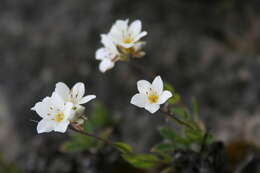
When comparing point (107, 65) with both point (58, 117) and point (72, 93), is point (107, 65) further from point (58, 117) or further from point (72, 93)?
point (58, 117)

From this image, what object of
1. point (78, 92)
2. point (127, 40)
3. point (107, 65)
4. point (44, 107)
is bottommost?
point (44, 107)

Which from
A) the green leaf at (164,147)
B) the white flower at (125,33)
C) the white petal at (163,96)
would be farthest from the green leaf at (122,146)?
the white flower at (125,33)

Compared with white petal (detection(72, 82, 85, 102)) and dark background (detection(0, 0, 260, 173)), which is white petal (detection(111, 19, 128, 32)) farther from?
dark background (detection(0, 0, 260, 173))

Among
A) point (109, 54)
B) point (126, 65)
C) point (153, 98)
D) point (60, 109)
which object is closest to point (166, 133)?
point (153, 98)

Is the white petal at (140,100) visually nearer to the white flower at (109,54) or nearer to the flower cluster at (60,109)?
the flower cluster at (60,109)

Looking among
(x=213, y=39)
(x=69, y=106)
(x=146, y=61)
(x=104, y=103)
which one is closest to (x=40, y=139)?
(x=104, y=103)

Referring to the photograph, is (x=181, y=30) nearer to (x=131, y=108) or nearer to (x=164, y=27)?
(x=164, y=27)

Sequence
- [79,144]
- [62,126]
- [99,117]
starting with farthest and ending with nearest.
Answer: [99,117] → [79,144] → [62,126]

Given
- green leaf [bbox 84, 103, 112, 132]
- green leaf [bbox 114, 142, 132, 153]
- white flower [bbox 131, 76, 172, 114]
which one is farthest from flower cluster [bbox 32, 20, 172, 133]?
green leaf [bbox 84, 103, 112, 132]
